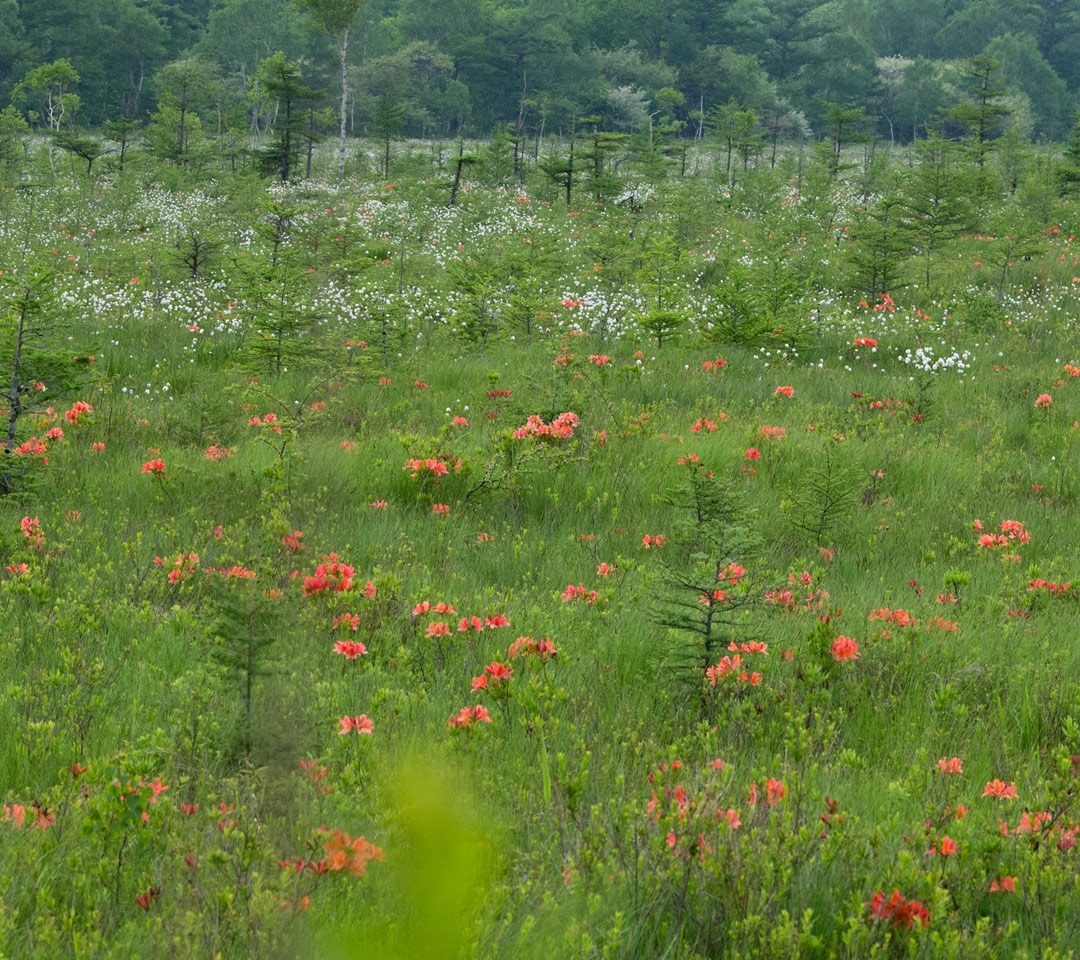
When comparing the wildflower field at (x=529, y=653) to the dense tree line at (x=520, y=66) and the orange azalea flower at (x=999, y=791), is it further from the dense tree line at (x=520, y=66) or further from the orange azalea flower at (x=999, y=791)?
the dense tree line at (x=520, y=66)

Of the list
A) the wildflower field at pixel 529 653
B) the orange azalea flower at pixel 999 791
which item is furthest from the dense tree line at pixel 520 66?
the orange azalea flower at pixel 999 791

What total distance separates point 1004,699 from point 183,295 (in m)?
11.5

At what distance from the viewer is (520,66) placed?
184ft

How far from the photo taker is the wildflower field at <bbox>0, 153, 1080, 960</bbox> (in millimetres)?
1871

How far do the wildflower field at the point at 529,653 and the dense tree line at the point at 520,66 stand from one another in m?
42.5

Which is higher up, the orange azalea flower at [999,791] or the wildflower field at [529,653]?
the orange azalea flower at [999,791]

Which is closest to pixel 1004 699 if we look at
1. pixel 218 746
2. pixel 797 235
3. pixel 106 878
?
pixel 218 746

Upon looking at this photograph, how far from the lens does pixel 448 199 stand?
93.1 feet

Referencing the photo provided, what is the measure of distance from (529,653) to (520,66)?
6136 centimetres

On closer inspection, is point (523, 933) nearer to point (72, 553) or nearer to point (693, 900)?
point (693, 900)

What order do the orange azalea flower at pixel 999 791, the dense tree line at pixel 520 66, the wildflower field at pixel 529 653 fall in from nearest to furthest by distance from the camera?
the wildflower field at pixel 529 653
the orange azalea flower at pixel 999 791
the dense tree line at pixel 520 66

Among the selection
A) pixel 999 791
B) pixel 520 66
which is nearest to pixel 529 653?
pixel 999 791

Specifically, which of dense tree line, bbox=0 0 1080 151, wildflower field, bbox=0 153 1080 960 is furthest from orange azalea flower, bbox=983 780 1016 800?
dense tree line, bbox=0 0 1080 151

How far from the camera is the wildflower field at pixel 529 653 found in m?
1.87
